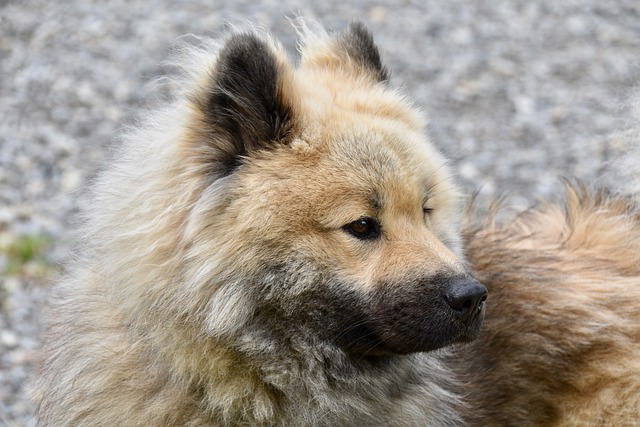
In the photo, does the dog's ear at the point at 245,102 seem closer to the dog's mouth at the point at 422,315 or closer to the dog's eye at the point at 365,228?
the dog's eye at the point at 365,228

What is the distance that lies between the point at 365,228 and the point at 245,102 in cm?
55

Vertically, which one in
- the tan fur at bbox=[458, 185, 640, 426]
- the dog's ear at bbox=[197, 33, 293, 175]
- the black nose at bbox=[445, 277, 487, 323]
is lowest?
the tan fur at bbox=[458, 185, 640, 426]

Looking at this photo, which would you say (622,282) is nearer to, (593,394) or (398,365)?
(593,394)

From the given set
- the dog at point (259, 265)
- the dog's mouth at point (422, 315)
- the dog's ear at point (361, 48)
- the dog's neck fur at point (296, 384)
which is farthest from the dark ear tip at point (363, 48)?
the dog's neck fur at point (296, 384)

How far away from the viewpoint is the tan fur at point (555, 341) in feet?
11.3

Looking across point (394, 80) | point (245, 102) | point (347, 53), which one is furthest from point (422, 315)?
point (394, 80)

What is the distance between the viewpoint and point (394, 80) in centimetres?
618

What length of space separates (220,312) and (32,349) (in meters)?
2.50

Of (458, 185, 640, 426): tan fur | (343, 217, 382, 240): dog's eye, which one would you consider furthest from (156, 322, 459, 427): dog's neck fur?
(458, 185, 640, 426): tan fur

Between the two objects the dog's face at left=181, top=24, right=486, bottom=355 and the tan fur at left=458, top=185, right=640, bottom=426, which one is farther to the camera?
the tan fur at left=458, top=185, right=640, bottom=426

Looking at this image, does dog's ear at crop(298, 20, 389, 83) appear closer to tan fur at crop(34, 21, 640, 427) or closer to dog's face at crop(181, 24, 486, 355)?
tan fur at crop(34, 21, 640, 427)

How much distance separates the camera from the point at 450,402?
3277mm

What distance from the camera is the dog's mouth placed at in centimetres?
274

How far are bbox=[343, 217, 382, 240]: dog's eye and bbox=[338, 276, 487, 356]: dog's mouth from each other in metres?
0.18
